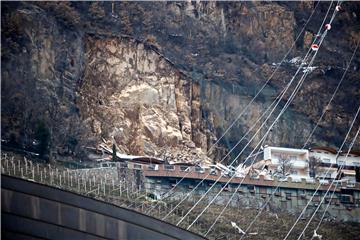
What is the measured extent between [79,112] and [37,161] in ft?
25.3

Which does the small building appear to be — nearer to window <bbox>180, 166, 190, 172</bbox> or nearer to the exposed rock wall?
the exposed rock wall

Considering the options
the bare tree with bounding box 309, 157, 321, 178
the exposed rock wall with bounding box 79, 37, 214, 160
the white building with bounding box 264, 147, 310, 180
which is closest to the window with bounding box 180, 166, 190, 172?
the exposed rock wall with bounding box 79, 37, 214, 160

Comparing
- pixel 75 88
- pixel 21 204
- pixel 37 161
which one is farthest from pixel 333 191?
pixel 21 204

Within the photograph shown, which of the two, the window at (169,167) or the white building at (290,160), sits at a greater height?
the window at (169,167)

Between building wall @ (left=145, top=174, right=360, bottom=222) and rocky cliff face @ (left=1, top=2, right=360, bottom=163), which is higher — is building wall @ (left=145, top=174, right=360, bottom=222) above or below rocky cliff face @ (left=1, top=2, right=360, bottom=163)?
below

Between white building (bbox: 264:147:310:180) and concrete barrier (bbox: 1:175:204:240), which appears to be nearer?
concrete barrier (bbox: 1:175:204:240)

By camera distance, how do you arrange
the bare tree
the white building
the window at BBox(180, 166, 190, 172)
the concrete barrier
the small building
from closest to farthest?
1. the concrete barrier
2. the window at BBox(180, 166, 190, 172)
3. the white building
4. the bare tree
5. the small building

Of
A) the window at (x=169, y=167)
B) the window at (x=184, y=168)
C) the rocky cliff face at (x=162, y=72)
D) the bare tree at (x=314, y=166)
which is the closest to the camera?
the rocky cliff face at (x=162, y=72)

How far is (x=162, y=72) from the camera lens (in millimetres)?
63000

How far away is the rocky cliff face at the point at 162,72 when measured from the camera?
55.3 meters

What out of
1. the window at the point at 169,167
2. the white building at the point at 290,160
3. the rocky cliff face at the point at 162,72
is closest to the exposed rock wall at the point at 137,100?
the rocky cliff face at the point at 162,72

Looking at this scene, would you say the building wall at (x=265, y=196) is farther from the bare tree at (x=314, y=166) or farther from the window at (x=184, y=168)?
the bare tree at (x=314, y=166)

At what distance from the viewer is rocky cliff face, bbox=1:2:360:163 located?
182 ft

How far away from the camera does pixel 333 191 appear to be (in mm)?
61281
